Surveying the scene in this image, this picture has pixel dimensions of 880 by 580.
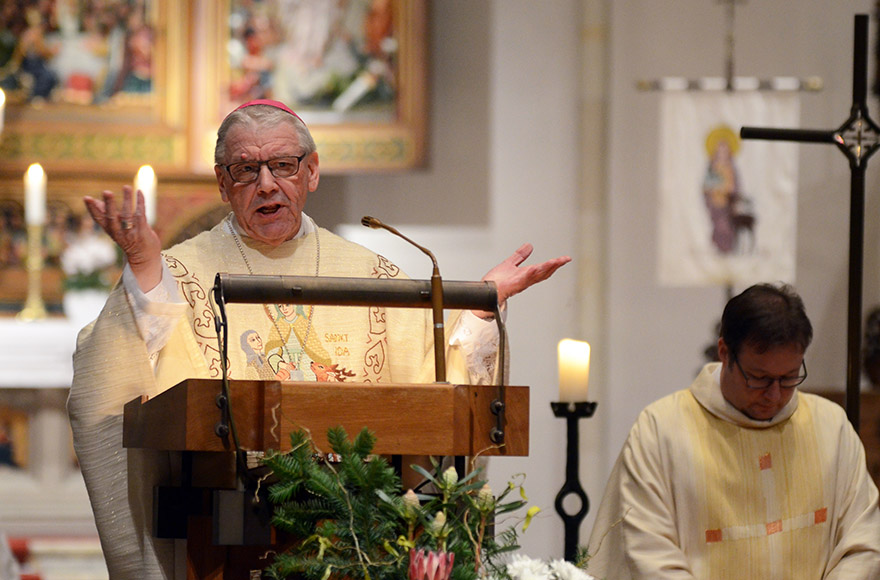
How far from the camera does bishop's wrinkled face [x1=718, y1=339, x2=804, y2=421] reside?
375 centimetres

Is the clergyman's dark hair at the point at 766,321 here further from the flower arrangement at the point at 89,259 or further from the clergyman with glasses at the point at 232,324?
the flower arrangement at the point at 89,259

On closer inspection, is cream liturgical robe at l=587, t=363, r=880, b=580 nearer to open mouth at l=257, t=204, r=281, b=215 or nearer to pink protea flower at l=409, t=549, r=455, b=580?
open mouth at l=257, t=204, r=281, b=215

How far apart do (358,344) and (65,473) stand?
176 inches

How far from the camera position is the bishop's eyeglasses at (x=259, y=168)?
343cm

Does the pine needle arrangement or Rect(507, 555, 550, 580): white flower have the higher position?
the pine needle arrangement

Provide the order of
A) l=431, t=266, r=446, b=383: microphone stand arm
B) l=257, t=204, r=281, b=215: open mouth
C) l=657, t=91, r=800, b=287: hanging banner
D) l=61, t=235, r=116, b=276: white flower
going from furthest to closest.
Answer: l=61, t=235, r=116, b=276: white flower → l=657, t=91, r=800, b=287: hanging banner → l=257, t=204, r=281, b=215: open mouth → l=431, t=266, r=446, b=383: microphone stand arm

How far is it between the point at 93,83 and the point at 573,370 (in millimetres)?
4018

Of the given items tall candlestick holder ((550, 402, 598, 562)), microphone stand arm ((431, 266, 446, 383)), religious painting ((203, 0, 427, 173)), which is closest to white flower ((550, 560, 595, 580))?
microphone stand arm ((431, 266, 446, 383))

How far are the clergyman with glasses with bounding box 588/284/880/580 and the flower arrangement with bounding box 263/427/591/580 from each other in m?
1.63

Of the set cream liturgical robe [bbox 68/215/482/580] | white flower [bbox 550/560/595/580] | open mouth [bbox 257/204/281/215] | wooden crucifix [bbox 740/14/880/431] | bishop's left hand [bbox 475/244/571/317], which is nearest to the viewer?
white flower [bbox 550/560/595/580]

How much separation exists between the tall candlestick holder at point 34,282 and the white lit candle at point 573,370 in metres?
3.86

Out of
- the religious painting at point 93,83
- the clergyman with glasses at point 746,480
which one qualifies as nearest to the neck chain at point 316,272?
the clergyman with glasses at point 746,480

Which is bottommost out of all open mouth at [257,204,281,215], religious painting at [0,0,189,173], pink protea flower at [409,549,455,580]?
pink protea flower at [409,549,455,580]

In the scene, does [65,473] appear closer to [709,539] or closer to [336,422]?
[709,539]
